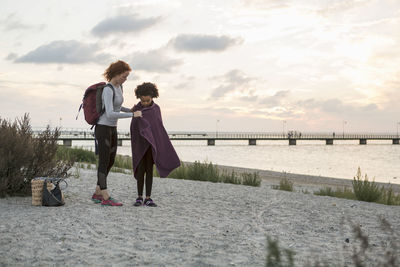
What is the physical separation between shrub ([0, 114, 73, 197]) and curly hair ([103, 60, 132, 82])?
1938 mm

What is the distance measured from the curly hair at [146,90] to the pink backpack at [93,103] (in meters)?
0.40

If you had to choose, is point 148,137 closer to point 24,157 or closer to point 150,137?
point 150,137

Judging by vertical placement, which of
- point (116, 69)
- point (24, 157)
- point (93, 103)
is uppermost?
point (116, 69)

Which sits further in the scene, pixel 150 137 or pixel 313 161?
pixel 313 161

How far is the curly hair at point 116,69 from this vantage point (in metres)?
5.55

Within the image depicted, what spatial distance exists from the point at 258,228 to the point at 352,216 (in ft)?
6.90

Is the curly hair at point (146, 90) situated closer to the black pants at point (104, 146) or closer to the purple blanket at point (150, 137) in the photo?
the purple blanket at point (150, 137)

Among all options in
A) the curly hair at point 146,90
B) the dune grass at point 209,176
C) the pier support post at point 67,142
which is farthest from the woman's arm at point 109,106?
the pier support post at point 67,142

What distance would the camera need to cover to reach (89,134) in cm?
9044

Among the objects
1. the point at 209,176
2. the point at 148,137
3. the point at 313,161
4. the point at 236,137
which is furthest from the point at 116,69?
the point at 236,137

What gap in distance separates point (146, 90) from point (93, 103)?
78cm

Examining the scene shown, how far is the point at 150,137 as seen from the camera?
5.71 metres

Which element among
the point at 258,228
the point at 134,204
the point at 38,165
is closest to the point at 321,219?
the point at 258,228

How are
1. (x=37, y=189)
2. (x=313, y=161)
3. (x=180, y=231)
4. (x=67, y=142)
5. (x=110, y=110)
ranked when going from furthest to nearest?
(x=67, y=142), (x=313, y=161), (x=37, y=189), (x=110, y=110), (x=180, y=231)
